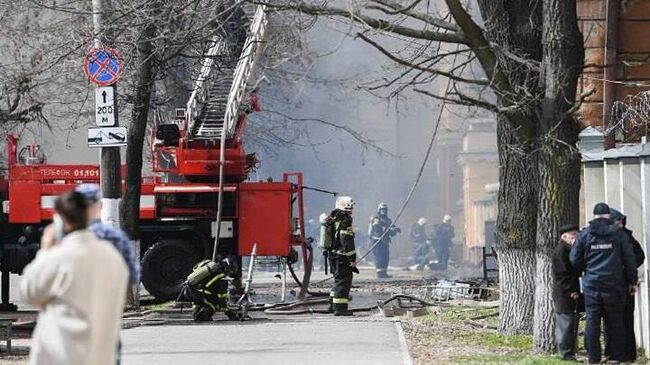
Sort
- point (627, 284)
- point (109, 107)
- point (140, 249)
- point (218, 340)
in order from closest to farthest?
point (627, 284) < point (218, 340) < point (109, 107) < point (140, 249)

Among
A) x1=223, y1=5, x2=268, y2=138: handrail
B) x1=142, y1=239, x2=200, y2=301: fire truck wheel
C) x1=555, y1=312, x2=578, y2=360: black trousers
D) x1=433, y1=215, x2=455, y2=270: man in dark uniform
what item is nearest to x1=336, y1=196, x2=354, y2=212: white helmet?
x1=223, y1=5, x2=268, y2=138: handrail

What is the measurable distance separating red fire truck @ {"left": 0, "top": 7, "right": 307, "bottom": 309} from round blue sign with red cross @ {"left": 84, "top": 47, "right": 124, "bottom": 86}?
519cm

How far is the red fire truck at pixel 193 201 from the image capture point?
21.7m

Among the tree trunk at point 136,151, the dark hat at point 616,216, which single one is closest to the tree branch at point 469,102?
the dark hat at point 616,216

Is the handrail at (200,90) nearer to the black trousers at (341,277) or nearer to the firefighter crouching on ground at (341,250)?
the firefighter crouching on ground at (341,250)

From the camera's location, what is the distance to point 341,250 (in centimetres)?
1842

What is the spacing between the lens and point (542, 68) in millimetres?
13570

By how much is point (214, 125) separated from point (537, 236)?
969 cm

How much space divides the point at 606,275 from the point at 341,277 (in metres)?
6.08

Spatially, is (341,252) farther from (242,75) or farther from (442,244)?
(442,244)

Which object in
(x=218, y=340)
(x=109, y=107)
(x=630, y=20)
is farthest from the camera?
(x=630, y=20)

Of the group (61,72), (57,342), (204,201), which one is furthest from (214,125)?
(57,342)

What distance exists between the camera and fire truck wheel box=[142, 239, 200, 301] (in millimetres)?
21672

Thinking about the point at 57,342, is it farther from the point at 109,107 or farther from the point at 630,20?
the point at 630,20
